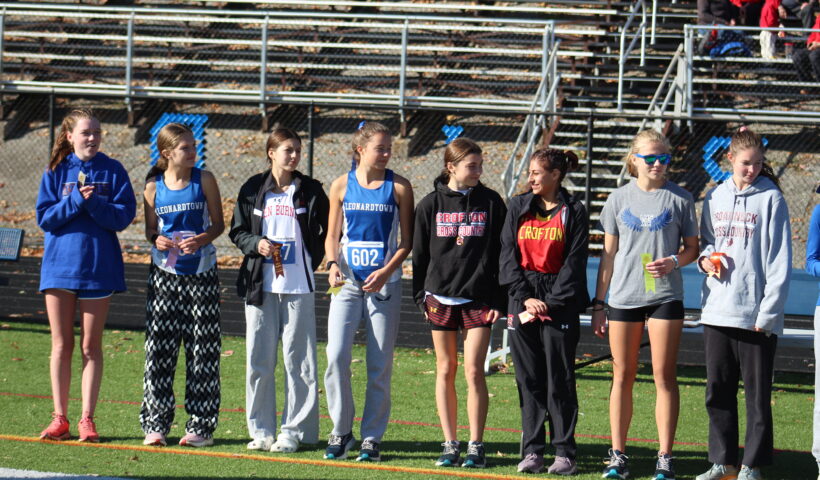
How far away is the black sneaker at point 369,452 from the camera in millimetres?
5969

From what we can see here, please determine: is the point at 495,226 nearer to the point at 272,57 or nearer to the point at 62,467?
the point at 62,467

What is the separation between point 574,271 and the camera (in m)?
5.72

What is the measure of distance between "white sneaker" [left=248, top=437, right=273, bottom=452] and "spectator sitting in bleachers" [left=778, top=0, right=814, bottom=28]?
37.6 feet

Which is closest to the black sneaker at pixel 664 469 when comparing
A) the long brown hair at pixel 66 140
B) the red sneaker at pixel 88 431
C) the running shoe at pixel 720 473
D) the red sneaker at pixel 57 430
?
the running shoe at pixel 720 473

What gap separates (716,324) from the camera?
5.53 m

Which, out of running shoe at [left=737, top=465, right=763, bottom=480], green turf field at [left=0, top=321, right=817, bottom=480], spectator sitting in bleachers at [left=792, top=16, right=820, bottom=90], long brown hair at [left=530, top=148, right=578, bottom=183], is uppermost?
spectator sitting in bleachers at [left=792, top=16, right=820, bottom=90]

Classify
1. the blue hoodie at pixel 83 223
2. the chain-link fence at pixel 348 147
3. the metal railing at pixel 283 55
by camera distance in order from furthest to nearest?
1. the metal railing at pixel 283 55
2. the chain-link fence at pixel 348 147
3. the blue hoodie at pixel 83 223

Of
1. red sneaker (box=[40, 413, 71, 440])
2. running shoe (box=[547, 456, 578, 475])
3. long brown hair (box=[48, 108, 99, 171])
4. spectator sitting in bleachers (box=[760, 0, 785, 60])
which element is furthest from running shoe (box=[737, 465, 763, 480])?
spectator sitting in bleachers (box=[760, 0, 785, 60])

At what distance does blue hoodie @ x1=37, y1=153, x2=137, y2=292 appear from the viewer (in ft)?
20.3

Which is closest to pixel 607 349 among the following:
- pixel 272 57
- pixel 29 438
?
pixel 29 438

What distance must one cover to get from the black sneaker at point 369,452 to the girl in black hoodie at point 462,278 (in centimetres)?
37

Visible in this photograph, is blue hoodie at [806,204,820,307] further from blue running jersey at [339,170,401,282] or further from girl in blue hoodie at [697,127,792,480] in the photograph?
blue running jersey at [339,170,401,282]

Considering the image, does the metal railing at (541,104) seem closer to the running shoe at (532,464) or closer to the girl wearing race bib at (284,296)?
the girl wearing race bib at (284,296)

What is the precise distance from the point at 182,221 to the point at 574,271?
2315 mm
